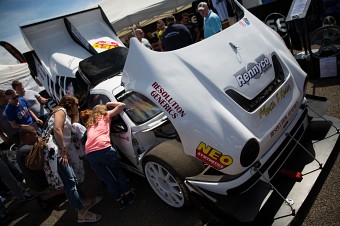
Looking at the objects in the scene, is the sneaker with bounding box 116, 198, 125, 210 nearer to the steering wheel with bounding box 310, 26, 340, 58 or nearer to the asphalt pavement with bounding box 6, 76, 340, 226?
the asphalt pavement with bounding box 6, 76, 340, 226

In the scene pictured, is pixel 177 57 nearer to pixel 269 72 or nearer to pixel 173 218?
pixel 269 72

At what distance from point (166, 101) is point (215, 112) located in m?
0.45

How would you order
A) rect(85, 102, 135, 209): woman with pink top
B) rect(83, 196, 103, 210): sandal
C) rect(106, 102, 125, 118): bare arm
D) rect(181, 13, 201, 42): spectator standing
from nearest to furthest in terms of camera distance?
rect(85, 102, 135, 209): woman with pink top < rect(106, 102, 125, 118): bare arm < rect(83, 196, 103, 210): sandal < rect(181, 13, 201, 42): spectator standing

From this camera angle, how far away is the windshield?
137 inches

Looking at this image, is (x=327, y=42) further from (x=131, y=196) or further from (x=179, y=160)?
(x=131, y=196)

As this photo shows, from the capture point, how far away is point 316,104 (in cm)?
345

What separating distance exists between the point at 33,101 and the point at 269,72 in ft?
16.5

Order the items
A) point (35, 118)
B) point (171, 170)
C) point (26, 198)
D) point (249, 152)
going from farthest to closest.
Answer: point (35, 118) < point (26, 198) < point (171, 170) < point (249, 152)

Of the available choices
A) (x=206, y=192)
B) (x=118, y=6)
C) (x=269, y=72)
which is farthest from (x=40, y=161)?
(x=118, y=6)

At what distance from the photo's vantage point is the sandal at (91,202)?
3924mm

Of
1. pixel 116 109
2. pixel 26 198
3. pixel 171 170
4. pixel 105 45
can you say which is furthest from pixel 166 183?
pixel 105 45

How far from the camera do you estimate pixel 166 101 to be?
102 inches

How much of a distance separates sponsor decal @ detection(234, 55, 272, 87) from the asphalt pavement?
1288 mm

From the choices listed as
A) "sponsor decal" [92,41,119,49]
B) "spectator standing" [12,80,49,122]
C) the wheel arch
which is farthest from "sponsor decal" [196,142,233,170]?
"spectator standing" [12,80,49,122]
